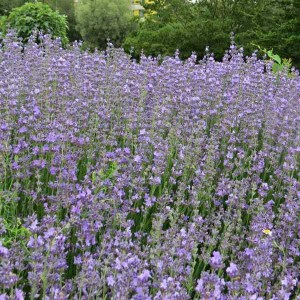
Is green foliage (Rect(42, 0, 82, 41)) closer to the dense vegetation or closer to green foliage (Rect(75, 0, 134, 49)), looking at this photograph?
green foliage (Rect(75, 0, 134, 49))

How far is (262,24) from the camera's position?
1207 centimetres

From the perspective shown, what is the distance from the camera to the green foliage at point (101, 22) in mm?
18219

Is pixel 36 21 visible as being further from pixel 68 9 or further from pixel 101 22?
pixel 68 9

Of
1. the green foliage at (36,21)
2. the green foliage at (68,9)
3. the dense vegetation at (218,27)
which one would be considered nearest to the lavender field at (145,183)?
the green foliage at (36,21)

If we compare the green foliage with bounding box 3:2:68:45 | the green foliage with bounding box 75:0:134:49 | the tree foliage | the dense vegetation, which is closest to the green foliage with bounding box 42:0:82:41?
the green foliage with bounding box 75:0:134:49

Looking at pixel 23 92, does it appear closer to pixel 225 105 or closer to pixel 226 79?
pixel 225 105

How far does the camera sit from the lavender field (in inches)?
71.4

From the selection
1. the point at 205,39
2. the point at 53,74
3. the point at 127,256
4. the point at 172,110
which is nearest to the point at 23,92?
the point at 53,74

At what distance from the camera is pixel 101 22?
18203 mm

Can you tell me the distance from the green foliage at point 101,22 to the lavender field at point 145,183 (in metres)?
13.3

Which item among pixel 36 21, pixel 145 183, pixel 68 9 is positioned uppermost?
pixel 36 21

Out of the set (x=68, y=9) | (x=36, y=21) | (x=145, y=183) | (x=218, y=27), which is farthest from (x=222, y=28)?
(x=68, y=9)

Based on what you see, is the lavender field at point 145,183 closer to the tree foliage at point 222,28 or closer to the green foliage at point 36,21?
the green foliage at point 36,21

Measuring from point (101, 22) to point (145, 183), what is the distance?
52.5 ft
